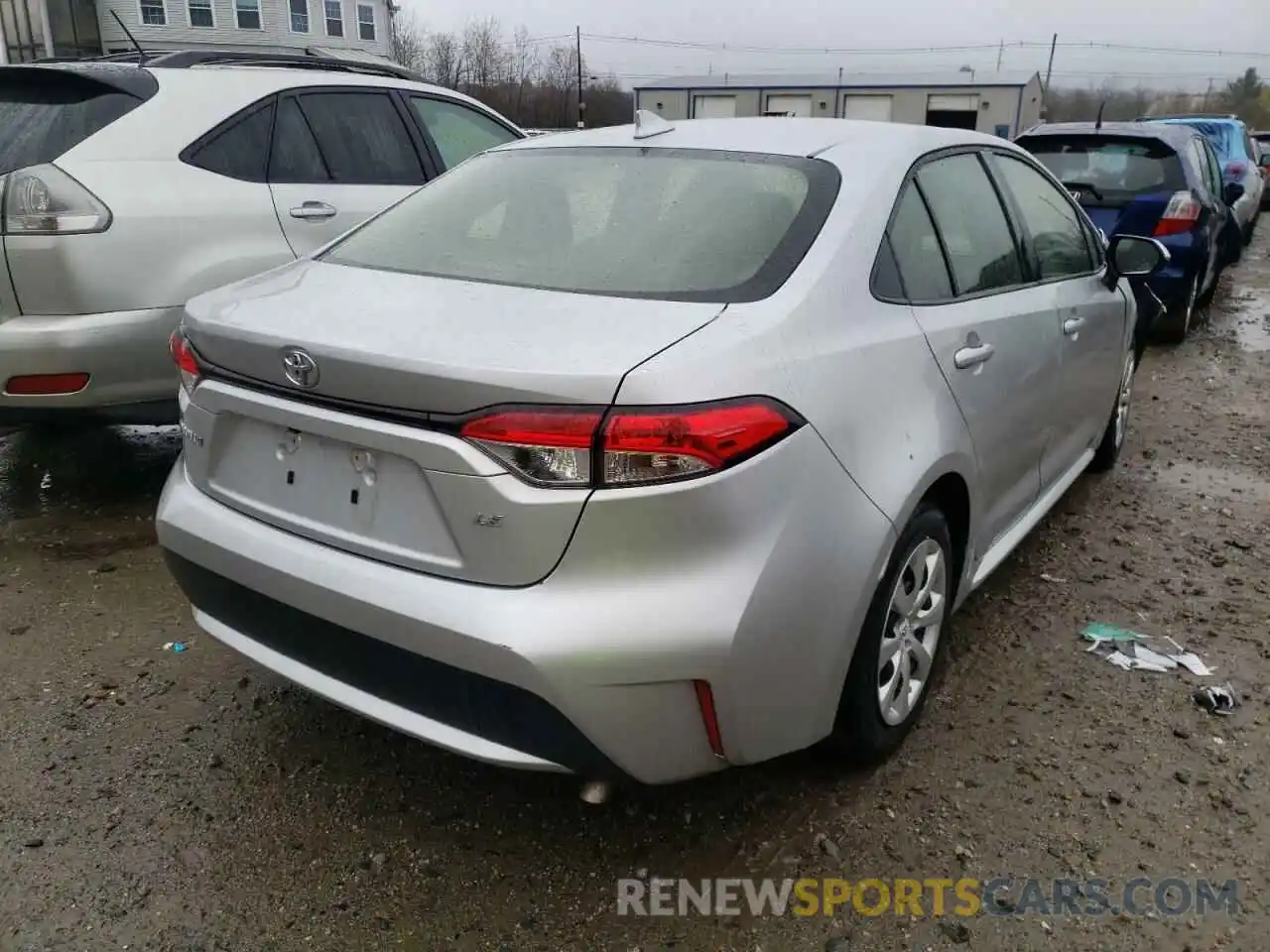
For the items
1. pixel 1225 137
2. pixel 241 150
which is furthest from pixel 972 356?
pixel 1225 137

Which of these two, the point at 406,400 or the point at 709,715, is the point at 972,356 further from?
the point at 406,400

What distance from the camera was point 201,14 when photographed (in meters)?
34.1

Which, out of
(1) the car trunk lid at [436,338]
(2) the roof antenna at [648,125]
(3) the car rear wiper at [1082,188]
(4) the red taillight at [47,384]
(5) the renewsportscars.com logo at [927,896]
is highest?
(2) the roof antenna at [648,125]

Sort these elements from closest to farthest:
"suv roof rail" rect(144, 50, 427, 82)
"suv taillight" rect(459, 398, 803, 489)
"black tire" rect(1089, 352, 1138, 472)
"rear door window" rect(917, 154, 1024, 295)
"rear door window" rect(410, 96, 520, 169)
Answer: "suv taillight" rect(459, 398, 803, 489) < "rear door window" rect(917, 154, 1024, 295) < "suv roof rail" rect(144, 50, 427, 82) < "black tire" rect(1089, 352, 1138, 472) < "rear door window" rect(410, 96, 520, 169)

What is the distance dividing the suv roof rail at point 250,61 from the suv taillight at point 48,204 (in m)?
0.93

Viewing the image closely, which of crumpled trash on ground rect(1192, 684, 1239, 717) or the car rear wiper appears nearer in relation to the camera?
crumpled trash on ground rect(1192, 684, 1239, 717)

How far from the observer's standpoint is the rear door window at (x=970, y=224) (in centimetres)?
279

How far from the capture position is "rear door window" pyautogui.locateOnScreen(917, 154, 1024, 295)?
9.15ft

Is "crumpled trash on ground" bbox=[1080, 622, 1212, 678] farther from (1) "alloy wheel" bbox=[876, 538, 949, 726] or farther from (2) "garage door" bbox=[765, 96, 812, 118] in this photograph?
(2) "garage door" bbox=[765, 96, 812, 118]

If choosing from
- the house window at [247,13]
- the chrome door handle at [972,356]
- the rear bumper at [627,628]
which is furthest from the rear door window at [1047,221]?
the house window at [247,13]

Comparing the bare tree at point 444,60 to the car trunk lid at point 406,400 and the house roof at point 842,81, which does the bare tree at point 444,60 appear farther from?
the car trunk lid at point 406,400

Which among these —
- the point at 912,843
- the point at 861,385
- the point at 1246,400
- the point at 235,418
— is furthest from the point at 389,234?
the point at 1246,400

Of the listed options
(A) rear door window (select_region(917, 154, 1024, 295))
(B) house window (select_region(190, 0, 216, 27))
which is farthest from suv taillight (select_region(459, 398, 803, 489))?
(B) house window (select_region(190, 0, 216, 27))

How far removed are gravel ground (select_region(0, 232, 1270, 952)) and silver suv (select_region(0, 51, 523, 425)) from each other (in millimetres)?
759
